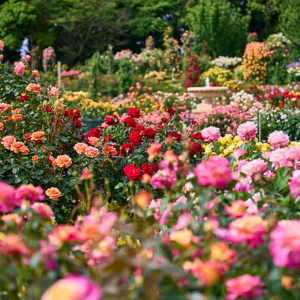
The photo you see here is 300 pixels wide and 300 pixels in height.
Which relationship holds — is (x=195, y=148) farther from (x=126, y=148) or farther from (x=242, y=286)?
(x=242, y=286)

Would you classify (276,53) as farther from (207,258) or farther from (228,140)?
(207,258)

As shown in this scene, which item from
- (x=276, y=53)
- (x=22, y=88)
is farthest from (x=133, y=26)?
(x=22, y=88)

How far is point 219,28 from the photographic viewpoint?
20109mm

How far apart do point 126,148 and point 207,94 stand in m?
7.28

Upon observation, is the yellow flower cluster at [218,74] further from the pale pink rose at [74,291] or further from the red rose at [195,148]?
the pale pink rose at [74,291]

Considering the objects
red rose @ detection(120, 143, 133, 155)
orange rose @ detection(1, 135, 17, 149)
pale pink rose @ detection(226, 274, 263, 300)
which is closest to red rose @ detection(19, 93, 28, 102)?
orange rose @ detection(1, 135, 17, 149)

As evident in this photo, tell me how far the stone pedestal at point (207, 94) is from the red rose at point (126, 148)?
6.77 meters

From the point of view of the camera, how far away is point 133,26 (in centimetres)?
2322

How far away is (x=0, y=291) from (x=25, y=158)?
2059 mm

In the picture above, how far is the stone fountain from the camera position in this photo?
34.0ft

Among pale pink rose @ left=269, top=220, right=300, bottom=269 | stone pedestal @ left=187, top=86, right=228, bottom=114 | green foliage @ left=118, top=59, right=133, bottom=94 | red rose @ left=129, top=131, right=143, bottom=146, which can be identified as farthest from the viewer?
green foliage @ left=118, top=59, right=133, bottom=94

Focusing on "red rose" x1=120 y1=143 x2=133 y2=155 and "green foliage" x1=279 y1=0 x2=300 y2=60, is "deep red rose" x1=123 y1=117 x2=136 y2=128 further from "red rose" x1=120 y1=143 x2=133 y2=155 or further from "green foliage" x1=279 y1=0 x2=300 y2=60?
"green foliage" x1=279 y1=0 x2=300 y2=60

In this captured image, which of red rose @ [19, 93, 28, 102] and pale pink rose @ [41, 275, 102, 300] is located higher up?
pale pink rose @ [41, 275, 102, 300]

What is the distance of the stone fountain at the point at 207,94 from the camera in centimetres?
1037
